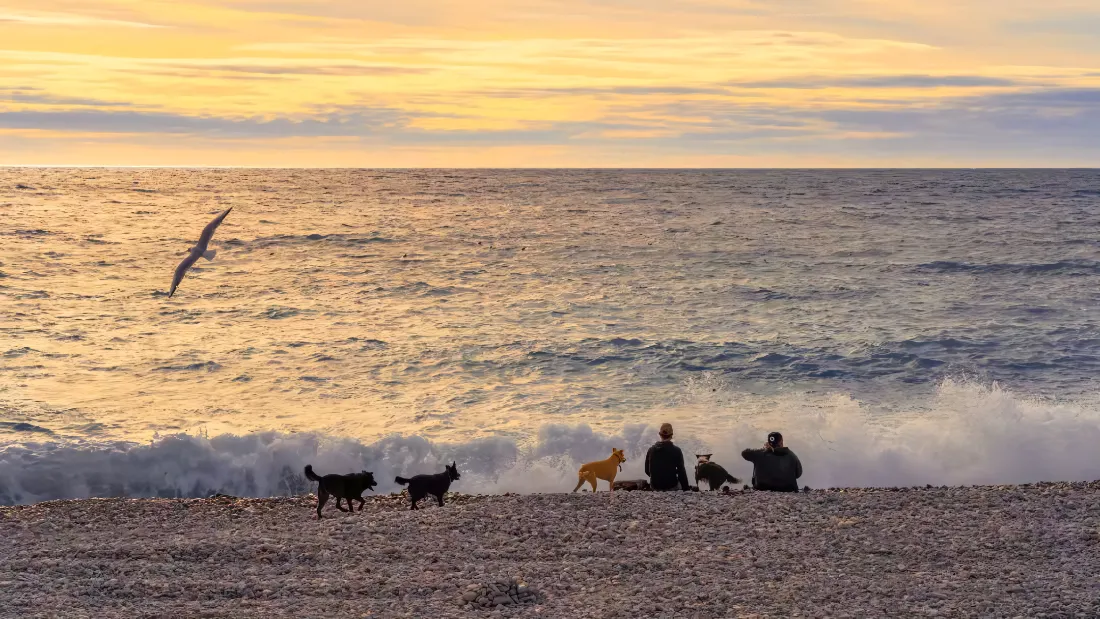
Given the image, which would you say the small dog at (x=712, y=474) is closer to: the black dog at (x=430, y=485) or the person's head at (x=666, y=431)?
the person's head at (x=666, y=431)

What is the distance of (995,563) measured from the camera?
7746 mm

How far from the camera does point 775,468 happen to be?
10391 millimetres

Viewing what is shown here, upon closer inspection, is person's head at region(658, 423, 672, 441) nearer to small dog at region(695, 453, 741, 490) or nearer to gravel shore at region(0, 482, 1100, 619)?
small dog at region(695, 453, 741, 490)

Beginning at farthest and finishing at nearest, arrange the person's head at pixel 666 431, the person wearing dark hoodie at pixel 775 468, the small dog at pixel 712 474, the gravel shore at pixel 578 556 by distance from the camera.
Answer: the small dog at pixel 712 474 < the person wearing dark hoodie at pixel 775 468 < the person's head at pixel 666 431 < the gravel shore at pixel 578 556

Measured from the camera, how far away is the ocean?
13.2m

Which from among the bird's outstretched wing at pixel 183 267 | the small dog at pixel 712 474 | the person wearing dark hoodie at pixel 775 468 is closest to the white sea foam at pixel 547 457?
the small dog at pixel 712 474

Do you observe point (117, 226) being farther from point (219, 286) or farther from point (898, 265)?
point (898, 265)

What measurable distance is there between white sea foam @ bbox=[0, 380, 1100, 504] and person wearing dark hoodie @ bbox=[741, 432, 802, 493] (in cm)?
243

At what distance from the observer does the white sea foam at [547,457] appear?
40.7 feet

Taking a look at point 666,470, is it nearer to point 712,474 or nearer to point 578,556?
point 712,474

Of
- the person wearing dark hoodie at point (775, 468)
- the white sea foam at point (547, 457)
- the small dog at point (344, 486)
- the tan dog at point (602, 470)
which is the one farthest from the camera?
the white sea foam at point (547, 457)

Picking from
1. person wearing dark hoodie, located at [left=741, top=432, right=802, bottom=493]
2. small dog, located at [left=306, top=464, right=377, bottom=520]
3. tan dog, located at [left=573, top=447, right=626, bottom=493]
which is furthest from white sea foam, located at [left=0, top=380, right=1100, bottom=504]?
small dog, located at [left=306, top=464, right=377, bottom=520]

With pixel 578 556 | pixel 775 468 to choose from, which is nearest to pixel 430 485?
pixel 578 556

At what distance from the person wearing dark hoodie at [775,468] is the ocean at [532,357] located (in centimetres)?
258
